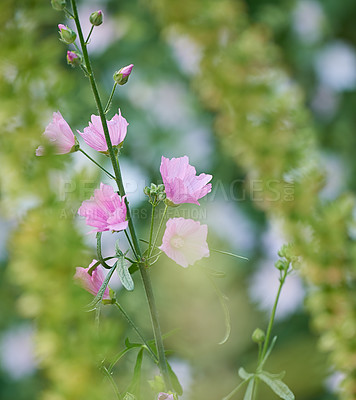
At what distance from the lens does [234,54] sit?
1.90 feet

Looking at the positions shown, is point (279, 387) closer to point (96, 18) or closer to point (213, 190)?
point (96, 18)

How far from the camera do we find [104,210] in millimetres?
194

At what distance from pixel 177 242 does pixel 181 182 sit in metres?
0.02

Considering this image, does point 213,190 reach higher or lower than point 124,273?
lower

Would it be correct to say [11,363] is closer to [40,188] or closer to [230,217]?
[230,217]

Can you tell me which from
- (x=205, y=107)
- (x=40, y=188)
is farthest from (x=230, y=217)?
(x=40, y=188)

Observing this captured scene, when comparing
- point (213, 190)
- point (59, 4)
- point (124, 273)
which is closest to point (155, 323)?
point (124, 273)

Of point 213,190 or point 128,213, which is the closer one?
point 128,213

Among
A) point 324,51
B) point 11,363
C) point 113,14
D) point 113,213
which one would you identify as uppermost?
point 113,213

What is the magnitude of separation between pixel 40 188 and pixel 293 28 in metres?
0.75

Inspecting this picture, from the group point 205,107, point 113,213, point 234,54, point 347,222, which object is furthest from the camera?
point 205,107

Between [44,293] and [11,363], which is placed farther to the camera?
[11,363]

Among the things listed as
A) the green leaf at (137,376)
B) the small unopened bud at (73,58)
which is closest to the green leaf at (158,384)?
the green leaf at (137,376)

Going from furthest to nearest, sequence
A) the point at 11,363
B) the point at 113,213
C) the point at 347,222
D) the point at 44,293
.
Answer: the point at 11,363 → the point at 347,222 → the point at 44,293 → the point at 113,213
